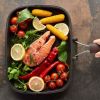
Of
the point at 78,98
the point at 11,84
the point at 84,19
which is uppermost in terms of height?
the point at 84,19

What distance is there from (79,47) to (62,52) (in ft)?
0.33

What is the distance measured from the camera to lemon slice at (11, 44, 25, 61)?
1429 millimetres

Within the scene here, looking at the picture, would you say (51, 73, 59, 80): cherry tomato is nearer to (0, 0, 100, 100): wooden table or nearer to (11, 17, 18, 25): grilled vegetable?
(0, 0, 100, 100): wooden table

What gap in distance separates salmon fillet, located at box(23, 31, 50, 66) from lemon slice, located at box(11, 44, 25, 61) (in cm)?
2

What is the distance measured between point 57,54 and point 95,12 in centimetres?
28

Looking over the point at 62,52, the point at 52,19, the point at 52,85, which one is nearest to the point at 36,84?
the point at 52,85

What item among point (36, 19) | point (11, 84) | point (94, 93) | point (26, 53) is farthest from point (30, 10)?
point (94, 93)

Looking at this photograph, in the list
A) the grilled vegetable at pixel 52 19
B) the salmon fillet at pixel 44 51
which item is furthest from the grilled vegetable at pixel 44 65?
the grilled vegetable at pixel 52 19

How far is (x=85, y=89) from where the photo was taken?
4.82ft

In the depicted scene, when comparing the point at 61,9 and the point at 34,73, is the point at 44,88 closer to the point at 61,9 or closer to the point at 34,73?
the point at 34,73

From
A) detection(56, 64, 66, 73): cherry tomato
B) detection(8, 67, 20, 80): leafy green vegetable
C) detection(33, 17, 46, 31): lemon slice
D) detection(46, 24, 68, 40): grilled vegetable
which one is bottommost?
detection(56, 64, 66, 73): cherry tomato

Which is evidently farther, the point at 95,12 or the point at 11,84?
the point at 95,12

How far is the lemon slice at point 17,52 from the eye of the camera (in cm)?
143

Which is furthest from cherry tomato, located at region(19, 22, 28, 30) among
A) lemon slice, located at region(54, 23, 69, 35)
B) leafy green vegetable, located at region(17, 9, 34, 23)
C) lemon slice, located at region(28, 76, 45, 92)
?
lemon slice, located at region(28, 76, 45, 92)
